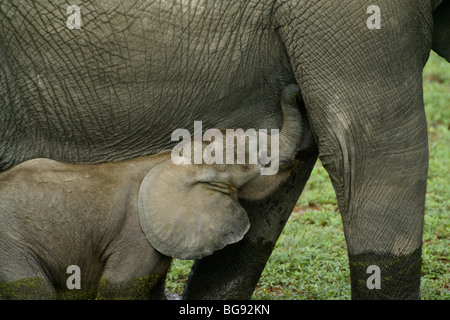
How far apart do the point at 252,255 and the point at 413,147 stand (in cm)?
111

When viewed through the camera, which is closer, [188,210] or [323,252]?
[188,210]

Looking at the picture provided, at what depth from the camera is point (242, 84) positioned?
12.3ft

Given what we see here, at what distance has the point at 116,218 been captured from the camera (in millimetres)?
3797

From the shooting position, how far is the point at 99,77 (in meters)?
3.65

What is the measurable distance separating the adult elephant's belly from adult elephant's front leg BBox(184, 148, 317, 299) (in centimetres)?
58

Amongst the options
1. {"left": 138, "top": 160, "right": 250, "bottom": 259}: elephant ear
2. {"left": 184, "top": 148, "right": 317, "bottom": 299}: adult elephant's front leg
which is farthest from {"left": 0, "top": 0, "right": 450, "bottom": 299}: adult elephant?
{"left": 184, "top": 148, "right": 317, "bottom": 299}: adult elephant's front leg

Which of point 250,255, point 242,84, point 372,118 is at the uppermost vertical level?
point 242,84

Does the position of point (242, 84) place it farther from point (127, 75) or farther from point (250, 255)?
point (250, 255)

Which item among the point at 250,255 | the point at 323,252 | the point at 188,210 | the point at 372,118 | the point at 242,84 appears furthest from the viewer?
the point at 323,252

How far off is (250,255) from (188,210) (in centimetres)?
68

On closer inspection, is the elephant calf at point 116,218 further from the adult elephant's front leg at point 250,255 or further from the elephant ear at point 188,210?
the adult elephant's front leg at point 250,255

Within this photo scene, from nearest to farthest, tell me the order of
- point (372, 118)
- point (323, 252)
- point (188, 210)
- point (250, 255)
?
1. point (372, 118)
2. point (188, 210)
3. point (250, 255)
4. point (323, 252)

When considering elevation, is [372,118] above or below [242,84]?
below

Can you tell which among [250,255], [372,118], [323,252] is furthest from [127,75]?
[323,252]
